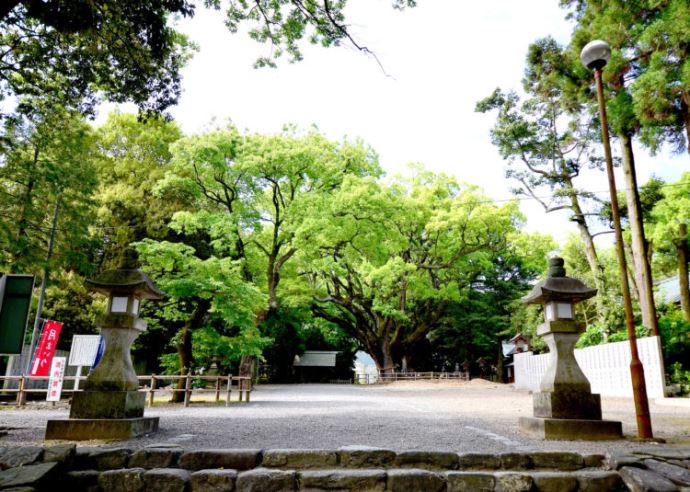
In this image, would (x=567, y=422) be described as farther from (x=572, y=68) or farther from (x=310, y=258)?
(x=310, y=258)

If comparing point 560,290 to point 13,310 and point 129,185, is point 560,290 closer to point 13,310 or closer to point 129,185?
point 13,310

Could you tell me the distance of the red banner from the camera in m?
11.1

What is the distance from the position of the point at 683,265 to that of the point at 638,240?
6.38 metres

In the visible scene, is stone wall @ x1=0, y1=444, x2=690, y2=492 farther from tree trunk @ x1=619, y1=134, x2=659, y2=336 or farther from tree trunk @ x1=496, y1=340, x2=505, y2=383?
tree trunk @ x1=496, y1=340, x2=505, y2=383

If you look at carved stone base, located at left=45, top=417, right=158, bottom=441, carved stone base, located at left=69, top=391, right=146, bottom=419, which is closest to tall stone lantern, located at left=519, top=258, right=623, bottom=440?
carved stone base, located at left=45, top=417, right=158, bottom=441

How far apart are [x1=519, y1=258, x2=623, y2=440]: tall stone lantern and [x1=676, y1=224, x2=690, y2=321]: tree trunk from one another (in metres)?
13.6

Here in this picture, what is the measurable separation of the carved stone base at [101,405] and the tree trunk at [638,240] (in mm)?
12904

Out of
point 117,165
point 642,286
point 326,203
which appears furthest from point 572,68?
point 117,165

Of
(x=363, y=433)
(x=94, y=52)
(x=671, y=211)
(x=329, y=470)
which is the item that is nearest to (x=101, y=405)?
(x=329, y=470)

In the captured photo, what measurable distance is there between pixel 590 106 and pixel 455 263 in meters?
12.0

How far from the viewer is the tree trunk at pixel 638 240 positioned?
12572 mm

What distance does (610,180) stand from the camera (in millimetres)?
5953

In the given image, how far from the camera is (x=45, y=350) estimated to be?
11.2 m

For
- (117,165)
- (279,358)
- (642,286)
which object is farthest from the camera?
(279,358)
